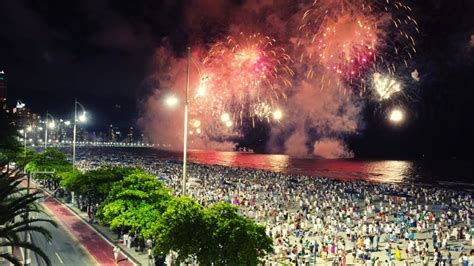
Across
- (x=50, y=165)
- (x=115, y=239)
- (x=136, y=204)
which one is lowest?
(x=115, y=239)

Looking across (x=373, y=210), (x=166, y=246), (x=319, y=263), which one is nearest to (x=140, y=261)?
(x=166, y=246)

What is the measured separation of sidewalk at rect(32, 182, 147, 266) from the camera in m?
27.9

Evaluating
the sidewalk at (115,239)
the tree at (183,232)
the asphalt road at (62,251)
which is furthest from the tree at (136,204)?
the tree at (183,232)

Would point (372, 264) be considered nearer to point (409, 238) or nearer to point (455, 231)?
point (409, 238)

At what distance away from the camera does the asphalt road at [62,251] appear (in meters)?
26.6

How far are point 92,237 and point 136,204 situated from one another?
7.50 m

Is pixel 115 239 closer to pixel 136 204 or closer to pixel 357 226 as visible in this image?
pixel 136 204

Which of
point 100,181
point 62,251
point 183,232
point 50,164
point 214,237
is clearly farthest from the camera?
point 50,164

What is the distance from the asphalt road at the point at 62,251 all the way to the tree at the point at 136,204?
2726mm

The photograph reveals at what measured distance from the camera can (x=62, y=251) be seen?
29062mm

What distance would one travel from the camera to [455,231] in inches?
1576

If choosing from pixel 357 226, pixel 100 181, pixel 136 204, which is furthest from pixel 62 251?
pixel 357 226

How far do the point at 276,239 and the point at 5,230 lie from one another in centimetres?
2694

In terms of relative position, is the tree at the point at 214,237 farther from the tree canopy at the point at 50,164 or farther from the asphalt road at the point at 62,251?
the tree canopy at the point at 50,164
